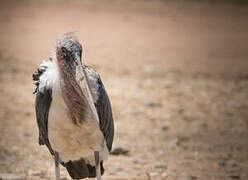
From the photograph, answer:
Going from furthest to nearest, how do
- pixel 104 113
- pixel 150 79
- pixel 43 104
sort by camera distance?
pixel 150 79 → pixel 104 113 → pixel 43 104

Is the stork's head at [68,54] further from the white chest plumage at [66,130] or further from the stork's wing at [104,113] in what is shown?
the stork's wing at [104,113]

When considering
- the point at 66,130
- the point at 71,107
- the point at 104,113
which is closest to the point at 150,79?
the point at 104,113

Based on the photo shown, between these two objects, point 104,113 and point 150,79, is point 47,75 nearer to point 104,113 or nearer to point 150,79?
point 104,113

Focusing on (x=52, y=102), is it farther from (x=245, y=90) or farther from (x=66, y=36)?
(x=245, y=90)

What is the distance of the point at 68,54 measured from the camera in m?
3.40

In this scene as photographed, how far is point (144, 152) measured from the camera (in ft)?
16.9

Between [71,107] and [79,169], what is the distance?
82cm

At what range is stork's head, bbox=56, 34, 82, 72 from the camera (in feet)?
11.1

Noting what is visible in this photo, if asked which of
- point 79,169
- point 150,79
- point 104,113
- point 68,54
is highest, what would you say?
point 150,79

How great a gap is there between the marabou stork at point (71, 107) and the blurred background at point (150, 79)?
73 cm

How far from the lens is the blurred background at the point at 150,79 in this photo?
16.0ft

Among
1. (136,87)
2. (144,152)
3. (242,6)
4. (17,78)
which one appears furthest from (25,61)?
(242,6)

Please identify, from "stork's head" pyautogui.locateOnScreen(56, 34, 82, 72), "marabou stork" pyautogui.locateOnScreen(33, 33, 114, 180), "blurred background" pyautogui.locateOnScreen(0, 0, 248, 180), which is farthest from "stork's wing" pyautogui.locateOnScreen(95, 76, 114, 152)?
"blurred background" pyautogui.locateOnScreen(0, 0, 248, 180)

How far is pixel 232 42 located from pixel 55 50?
24.0ft
